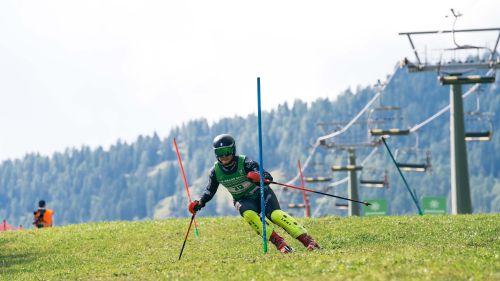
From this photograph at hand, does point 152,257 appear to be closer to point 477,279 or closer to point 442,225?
point 442,225

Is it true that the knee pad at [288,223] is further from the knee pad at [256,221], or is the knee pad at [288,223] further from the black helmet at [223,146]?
the black helmet at [223,146]

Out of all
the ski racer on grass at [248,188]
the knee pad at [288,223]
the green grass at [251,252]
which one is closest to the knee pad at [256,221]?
the ski racer on grass at [248,188]

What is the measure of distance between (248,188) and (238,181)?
0.26 metres

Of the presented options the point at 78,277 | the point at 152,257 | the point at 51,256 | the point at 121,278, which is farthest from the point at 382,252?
the point at 51,256

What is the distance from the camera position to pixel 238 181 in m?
23.6

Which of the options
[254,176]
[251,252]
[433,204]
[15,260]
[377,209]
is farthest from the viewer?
[377,209]

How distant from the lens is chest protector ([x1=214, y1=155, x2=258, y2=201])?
2356 cm

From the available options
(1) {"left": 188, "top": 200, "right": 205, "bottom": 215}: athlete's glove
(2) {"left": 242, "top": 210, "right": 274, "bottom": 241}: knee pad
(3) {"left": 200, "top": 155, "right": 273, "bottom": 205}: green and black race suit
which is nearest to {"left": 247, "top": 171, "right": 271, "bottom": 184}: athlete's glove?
(3) {"left": 200, "top": 155, "right": 273, "bottom": 205}: green and black race suit

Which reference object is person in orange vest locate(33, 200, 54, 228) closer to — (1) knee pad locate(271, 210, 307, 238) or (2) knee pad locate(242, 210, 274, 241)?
(2) knee pad locate(242, 210, 274, 241)

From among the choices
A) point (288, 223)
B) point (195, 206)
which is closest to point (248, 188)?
point (288, 223)

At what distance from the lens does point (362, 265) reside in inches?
722

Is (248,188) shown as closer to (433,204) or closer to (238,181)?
(238,181)

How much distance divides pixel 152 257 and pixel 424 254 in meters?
10.8

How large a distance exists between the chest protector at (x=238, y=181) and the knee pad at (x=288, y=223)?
3.08 feet
